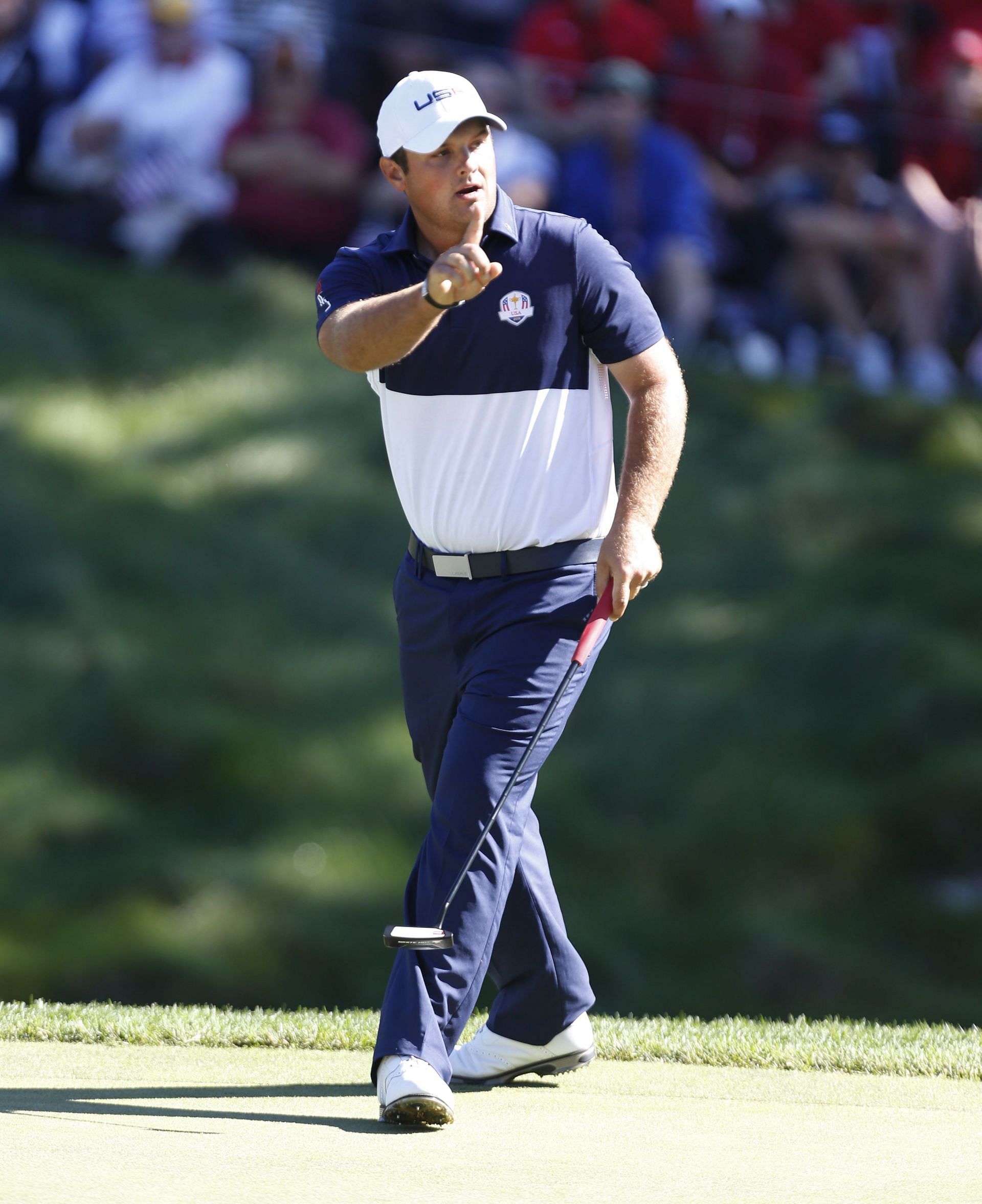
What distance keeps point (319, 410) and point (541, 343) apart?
26.9 feet

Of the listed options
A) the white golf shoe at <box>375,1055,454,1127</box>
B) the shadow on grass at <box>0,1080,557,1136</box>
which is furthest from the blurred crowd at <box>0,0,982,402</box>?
the white golf shoe at <box>375,1055,454,1127</box>

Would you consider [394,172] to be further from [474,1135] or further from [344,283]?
[474,1135]

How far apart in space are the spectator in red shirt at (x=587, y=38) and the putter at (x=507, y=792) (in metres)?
8.46

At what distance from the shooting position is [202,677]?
10.1 m

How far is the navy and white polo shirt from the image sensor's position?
3893mm

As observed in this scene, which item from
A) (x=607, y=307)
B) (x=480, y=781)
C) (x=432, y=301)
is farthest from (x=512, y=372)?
(x=480, y=781)

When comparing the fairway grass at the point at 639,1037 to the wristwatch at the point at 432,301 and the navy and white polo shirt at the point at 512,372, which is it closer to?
the navy and white polo shirt at the point at 512,372

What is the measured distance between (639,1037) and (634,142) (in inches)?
294

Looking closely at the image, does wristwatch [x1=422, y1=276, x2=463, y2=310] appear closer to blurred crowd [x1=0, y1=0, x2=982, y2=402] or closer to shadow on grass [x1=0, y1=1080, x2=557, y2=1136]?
shadow on grass [x1=0, y1=1080, x2=557, y2=1136]

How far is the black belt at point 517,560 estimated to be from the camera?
3934 mm

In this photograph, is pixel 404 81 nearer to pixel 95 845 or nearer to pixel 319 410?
pixel 95 845

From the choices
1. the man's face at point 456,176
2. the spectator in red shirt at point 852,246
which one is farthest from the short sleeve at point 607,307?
the spectator in red shirt at point 852,246

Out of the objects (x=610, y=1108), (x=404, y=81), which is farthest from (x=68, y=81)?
(x=610, y=1108)

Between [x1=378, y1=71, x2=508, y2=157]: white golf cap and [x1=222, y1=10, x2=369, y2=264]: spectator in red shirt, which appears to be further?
[x1=222, y1=10, x2=369, y2=264]: spectator in red shirt
